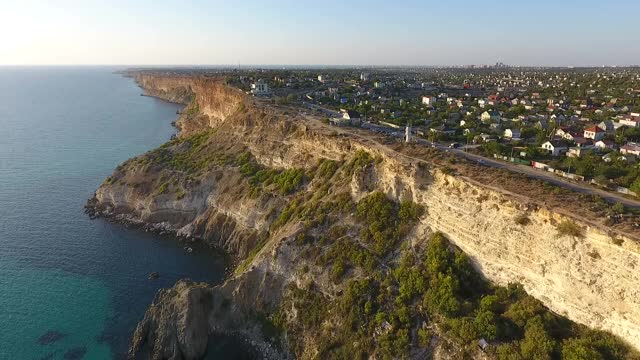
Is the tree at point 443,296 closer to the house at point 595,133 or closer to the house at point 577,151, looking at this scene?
the house at point 577,151

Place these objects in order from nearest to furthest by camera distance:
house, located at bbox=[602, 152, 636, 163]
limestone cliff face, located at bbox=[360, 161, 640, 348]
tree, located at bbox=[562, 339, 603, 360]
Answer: tree, located at bbox=[562, 339, 603, 360]
limestone cliff face, located at bbox=[360, 161, 640, 348]
house, located at bbox=[602, 152, 636, 163]

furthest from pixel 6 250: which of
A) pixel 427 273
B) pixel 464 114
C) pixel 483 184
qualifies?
pixel 464 114

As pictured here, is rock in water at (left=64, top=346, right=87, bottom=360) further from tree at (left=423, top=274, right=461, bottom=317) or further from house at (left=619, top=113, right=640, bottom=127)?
house at (left=619, top=113, right=640, bottom=127)

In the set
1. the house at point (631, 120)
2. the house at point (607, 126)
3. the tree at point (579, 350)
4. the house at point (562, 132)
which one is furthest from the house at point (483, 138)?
the tree at point (579, 350)

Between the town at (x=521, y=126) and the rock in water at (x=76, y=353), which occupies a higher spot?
the town at (x=521, y=126)

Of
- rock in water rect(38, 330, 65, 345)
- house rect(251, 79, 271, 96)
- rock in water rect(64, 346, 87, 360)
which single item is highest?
house rect(251, 79, 271, 96)

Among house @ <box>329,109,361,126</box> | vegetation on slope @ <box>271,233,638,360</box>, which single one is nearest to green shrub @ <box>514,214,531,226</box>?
vegetation on slope @ <box>271,233,638,360</box>
